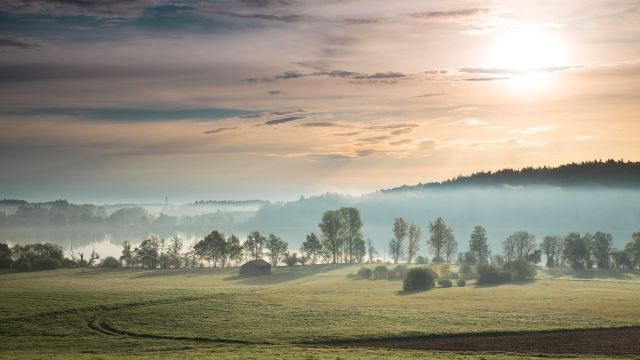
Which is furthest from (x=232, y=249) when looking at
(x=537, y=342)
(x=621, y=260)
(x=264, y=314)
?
(x=537, y=342)

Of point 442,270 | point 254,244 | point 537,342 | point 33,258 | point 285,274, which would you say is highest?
point 254,244

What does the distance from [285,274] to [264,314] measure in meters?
62.8

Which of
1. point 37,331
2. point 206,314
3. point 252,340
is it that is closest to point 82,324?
point 37,331

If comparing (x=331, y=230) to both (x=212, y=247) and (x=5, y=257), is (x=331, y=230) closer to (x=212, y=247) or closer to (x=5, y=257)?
(x=212, y=247)

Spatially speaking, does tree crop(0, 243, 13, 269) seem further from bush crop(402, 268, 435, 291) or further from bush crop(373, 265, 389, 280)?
bush crop(402, 268, 435, 291)

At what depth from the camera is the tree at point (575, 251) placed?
160250mm

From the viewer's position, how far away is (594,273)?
486 ft

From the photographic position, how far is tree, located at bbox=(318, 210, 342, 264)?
560 feet

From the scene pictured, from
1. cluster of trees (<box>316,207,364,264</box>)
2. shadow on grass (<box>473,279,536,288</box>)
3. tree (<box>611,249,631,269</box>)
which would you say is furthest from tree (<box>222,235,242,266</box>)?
tree (<box>611,249,631,269</box>)

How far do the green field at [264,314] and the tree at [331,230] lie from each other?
4921 cm

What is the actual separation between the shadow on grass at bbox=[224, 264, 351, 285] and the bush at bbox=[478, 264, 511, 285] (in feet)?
134

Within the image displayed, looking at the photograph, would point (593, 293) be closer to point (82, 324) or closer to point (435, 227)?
point (435, 227)

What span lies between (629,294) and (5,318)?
3917 inches

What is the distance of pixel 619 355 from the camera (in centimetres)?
5453
